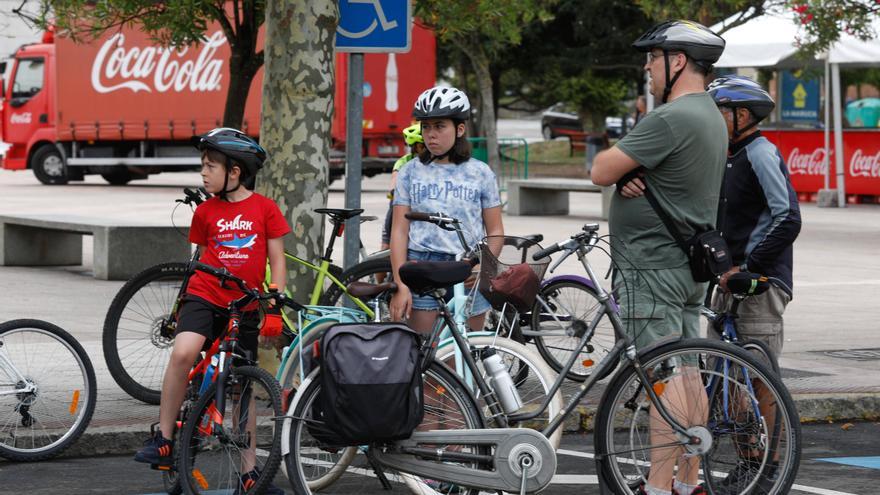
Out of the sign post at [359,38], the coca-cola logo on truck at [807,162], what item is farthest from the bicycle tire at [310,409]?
the coca-cola logo on truck at [807,162]

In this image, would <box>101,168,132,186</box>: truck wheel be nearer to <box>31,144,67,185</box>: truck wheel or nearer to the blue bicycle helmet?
<box>31,144,67,185</box>: truck wheel

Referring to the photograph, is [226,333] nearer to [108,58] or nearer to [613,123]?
[108,58]

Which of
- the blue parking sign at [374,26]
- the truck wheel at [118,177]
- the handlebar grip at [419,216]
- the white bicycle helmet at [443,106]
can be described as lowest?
the handlebar grip at [419,216]

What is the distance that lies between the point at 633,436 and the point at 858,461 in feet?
7.53

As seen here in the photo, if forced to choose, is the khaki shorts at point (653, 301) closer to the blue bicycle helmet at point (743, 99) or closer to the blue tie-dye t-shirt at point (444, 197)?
the blue bicycle helmet at point (743, 99)

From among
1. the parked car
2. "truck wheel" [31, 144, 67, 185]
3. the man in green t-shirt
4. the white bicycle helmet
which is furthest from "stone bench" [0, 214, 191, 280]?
the parked car

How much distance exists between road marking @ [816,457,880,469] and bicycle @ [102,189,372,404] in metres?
2.50

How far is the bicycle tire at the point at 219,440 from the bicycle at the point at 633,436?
1.32ft

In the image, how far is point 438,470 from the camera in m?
5.62

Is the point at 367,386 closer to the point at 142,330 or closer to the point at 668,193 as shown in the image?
the point at 668,193

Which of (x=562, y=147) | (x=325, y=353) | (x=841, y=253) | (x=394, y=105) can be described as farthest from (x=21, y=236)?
(x=562, y=147)

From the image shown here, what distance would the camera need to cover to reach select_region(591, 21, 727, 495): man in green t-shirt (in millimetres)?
5590

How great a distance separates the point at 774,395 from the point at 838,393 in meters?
3.55

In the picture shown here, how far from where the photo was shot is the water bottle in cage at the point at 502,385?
5.84m
